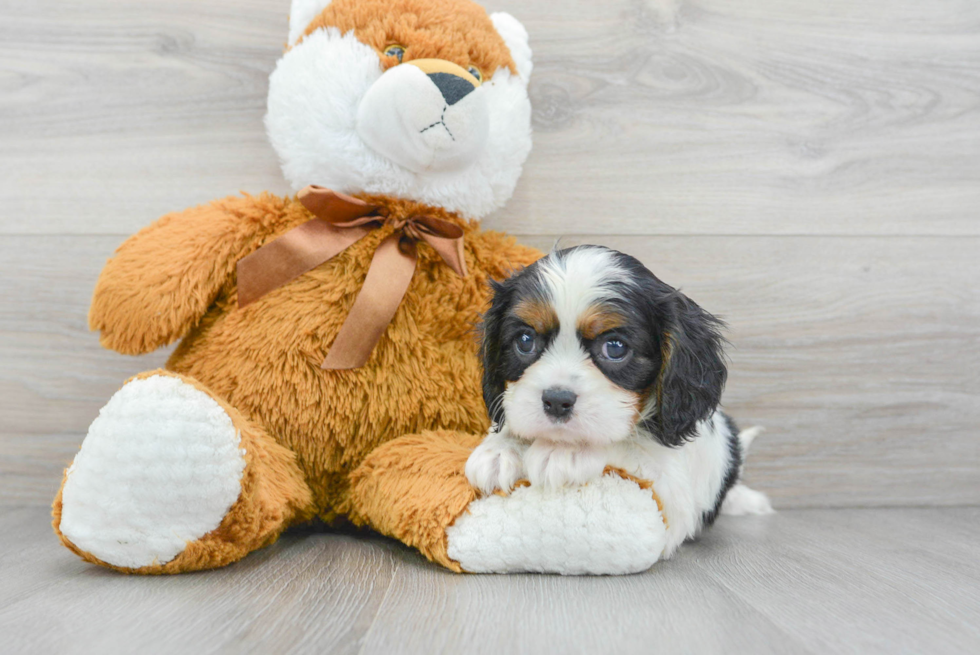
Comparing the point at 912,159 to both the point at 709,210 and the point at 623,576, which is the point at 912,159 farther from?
the point at 623,576

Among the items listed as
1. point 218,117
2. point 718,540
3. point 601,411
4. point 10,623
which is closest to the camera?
point 10,623

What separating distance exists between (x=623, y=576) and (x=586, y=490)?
166 millimetres

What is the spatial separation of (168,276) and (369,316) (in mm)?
418

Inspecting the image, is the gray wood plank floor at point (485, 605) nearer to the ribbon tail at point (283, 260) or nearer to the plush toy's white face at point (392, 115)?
the ribbon tail at point (283, 260)

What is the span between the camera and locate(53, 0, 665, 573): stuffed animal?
1434 mm

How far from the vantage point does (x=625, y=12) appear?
1947 millimetres

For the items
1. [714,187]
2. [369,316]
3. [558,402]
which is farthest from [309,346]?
[714,187]

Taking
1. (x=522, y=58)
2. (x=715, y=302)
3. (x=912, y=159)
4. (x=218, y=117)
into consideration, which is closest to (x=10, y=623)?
(x=218, y=117)

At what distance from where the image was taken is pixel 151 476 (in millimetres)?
1166

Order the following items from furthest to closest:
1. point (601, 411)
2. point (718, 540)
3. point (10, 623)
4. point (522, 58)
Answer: point (522, 58)
point (718, 540)
point (601, 411)
point (10, 623)

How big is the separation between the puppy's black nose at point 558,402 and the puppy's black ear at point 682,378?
7.3 inches

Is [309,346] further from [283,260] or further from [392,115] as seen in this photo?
[392,115]

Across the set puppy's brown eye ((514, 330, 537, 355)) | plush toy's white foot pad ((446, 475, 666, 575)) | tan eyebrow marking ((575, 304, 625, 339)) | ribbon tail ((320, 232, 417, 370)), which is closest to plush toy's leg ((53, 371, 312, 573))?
ribbon tail ((320, 232, 417, 370))

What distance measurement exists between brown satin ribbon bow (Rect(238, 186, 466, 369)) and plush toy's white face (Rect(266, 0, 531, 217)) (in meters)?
0.06
